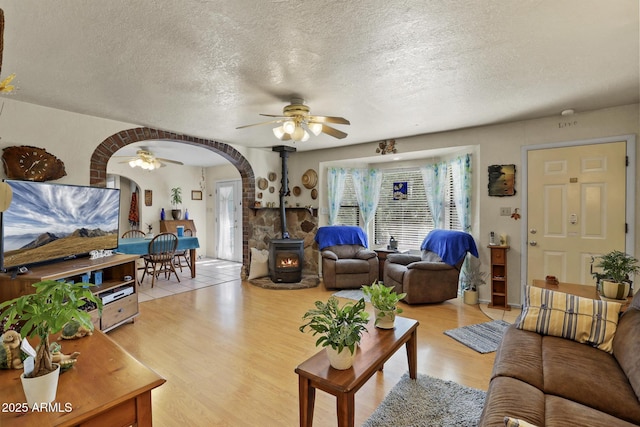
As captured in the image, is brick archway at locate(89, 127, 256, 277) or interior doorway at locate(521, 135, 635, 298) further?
brick archway at locate(89, 127, 256, 277)

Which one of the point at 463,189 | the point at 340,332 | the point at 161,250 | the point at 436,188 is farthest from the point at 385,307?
the point at 161,250

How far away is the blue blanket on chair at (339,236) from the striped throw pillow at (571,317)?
3.29 metres

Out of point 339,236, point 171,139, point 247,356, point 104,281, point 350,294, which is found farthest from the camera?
point 339,236

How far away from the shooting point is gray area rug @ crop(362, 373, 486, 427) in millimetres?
1846

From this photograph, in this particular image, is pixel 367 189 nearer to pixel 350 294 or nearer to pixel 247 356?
pixel 350 294

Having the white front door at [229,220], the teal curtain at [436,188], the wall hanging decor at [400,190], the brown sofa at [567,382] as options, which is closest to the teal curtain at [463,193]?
the teal curtain at [436,188]

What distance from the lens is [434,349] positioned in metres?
2.83

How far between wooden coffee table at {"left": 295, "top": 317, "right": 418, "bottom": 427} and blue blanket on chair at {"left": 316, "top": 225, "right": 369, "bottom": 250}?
10.9ft

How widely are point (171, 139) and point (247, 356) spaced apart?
3.20 meters

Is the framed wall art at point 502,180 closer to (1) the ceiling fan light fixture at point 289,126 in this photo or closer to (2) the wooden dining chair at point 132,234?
(1) the ceiling fan light fixture at point 289,126

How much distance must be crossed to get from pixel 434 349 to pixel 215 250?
6336mm

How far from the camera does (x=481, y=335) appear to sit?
122 inches

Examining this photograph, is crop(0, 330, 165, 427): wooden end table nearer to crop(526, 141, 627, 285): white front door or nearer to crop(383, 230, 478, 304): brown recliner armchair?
crop(383, 230, 478, 304): brown recliner armchair

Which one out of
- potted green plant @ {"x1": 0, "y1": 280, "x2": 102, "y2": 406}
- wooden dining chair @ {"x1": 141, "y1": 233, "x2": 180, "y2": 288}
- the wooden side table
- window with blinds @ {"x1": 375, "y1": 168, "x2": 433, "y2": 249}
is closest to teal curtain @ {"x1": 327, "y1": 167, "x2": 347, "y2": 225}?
window with blinds @ {"x1": 375, "y1": 168, "x2": 433, "y2": 249}
